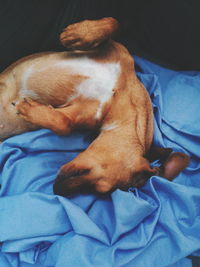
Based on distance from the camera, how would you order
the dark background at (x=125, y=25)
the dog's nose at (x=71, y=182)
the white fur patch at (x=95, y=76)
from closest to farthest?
the dog's nose at (x=71, y=182), the white fur patch at (x=95, y=76), the dark background at (x=125, y=25)

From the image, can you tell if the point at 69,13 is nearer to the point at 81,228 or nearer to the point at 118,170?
the point at 118,170

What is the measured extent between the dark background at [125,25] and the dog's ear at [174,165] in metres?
0.99

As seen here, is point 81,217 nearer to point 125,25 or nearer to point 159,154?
point 159,154

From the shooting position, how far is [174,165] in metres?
1.85

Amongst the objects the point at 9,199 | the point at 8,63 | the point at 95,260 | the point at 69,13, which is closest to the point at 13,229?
the point at 9,199

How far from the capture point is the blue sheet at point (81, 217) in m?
1.82

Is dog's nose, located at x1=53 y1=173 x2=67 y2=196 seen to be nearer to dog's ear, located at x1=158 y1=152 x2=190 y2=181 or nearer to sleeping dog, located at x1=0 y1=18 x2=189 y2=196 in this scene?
sleeping dog, located at x1=0 y1=18 x2=189 y2=196

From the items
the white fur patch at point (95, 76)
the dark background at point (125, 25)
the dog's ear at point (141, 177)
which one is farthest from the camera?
the dark background at point (125, 25)

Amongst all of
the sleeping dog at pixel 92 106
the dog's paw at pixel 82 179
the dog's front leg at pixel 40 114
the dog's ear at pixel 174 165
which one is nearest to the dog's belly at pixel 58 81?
the sleeping dog at pixel 92 106

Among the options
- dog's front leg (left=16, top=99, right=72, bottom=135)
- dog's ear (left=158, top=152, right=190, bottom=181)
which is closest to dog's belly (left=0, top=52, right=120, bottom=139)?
dog's front leg (left=16, top=99, right=72, bottom=135)

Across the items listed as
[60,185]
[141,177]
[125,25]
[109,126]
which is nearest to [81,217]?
[60,185]

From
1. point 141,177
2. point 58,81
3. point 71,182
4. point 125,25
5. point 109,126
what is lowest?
point 141,177

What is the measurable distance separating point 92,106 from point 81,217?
66 cm

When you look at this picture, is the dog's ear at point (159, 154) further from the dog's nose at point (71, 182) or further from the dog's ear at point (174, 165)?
the dog's nose at point (71, 182)
